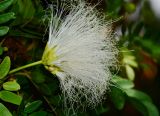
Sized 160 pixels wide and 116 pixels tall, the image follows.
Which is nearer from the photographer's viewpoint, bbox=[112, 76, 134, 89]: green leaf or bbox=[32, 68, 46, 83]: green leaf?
bbox=[32, 68, 46, 83]: green leaf

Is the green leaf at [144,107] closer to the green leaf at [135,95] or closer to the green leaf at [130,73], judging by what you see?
the green leaf at [135,95]

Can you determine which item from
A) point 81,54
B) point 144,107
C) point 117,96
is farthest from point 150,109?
point 81,54

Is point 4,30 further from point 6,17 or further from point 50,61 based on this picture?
point 50,61

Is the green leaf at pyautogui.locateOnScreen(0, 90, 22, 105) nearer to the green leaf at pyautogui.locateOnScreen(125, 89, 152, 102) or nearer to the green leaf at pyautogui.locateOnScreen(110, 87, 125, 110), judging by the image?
the green leaf at pyautogui.locateOnScreen(110, 87, 125, 110)

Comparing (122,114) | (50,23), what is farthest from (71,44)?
(122,114)

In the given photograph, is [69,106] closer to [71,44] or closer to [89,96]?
[89,96]

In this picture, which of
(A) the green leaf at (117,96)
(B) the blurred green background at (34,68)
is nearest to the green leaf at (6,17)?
(B) the blurred green background at (34,68)

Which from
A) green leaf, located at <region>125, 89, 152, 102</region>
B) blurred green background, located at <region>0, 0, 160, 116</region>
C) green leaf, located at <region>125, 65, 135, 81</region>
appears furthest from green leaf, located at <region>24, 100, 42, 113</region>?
green leaf, located at <region>125, 65, 135, 81</region>

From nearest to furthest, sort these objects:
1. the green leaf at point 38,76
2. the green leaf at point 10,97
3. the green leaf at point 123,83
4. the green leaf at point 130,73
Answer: the green leaf at point 10,97 → the green leaf at point 38,76 → the green leaf at point 123,83 → the green leaf at point 130,73

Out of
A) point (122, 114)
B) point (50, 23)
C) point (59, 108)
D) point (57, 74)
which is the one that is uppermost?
point (50, 23)
